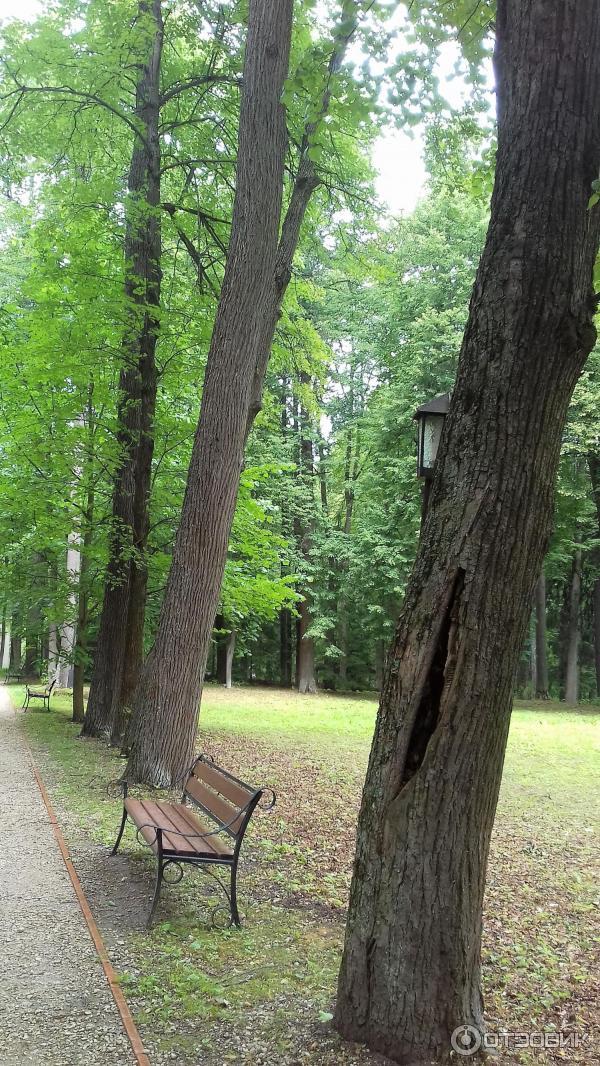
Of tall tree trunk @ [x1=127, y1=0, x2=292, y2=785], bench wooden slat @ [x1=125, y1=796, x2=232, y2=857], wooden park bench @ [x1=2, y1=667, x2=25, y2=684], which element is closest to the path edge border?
bench wooden slat @ [x1=125, y1=796, x2=232, y2=857]

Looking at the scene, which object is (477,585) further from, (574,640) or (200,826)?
(574,640)

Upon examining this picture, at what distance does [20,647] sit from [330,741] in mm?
21115

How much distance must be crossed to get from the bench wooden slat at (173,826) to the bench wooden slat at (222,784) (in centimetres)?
26

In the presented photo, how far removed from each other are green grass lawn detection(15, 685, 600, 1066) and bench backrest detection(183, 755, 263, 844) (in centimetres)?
54

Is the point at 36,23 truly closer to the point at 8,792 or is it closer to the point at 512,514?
the point at 8,792

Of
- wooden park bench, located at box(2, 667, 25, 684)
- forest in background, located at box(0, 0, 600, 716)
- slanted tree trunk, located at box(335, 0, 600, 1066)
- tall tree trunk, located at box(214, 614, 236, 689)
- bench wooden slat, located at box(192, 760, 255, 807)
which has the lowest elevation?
wooden park bench, located at box(2, 667, 25, 684)

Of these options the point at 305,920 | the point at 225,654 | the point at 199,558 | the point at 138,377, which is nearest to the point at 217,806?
the point at 305,920

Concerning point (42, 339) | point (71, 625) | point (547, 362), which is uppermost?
point (42, 339)

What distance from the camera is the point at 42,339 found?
10.5 m

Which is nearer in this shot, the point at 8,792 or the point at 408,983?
the point at 408,983

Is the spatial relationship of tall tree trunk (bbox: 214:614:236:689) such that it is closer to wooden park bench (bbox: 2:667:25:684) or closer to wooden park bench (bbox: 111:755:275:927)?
wooden park bench (bbox: 2:667:25:684)

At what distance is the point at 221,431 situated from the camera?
8.13 m

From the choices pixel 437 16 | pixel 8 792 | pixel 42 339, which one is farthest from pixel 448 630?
pixel 42 339

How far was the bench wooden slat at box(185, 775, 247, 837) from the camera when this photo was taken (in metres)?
4.80
